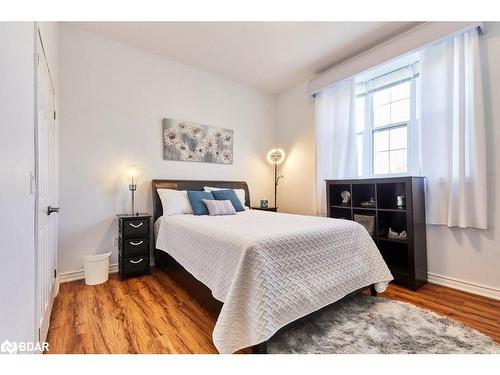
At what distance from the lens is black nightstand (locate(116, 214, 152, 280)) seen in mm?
2633

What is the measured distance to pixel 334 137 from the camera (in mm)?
3479

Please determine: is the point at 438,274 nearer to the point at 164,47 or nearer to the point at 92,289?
the point at 92,289

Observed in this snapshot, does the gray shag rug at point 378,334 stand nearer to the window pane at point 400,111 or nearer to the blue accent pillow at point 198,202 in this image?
the blue accent pillow at point 198,202

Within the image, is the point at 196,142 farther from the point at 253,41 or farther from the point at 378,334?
the point at 378,334

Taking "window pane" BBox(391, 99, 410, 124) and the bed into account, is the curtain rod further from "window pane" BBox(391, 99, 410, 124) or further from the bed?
the bed

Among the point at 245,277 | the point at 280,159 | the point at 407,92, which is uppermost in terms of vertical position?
the point at 407,92

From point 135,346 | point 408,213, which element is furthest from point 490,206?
point 135,346

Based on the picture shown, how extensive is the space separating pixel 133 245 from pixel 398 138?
356 cm

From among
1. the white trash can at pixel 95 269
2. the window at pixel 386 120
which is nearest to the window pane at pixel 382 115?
the window at pixel 386 120

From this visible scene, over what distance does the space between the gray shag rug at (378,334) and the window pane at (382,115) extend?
229cm

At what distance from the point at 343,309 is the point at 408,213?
1282 millimetres
